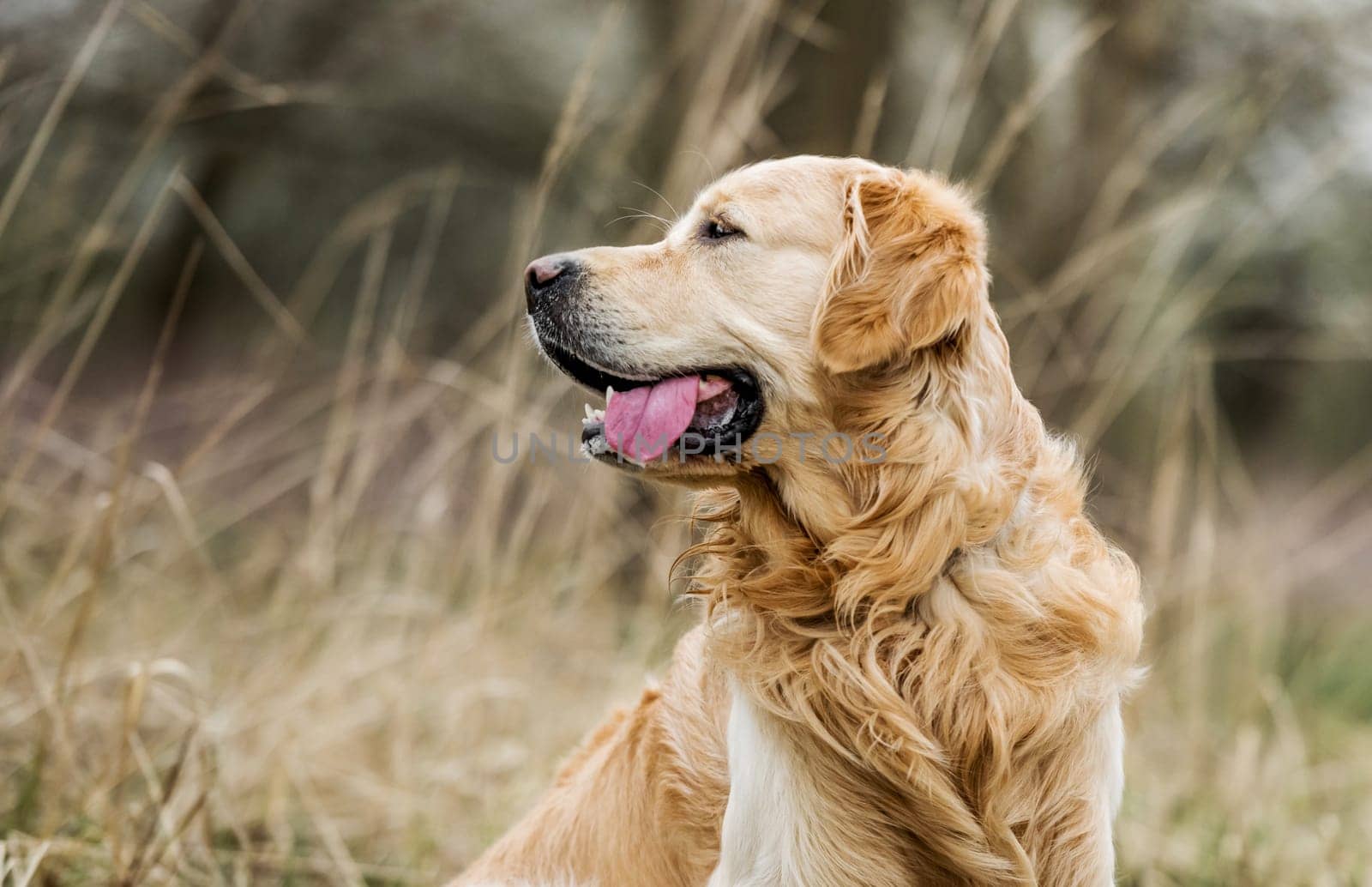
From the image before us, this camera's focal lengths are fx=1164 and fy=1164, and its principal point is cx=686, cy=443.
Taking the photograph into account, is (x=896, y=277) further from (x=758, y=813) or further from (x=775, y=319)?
(x=758, y=813)

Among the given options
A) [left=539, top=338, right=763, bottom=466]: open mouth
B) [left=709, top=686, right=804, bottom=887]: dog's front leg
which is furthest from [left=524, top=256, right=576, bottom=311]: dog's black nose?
[left=709, top=686, right=804, bottom=887]: dog's front leg

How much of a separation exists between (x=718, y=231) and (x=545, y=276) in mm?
396

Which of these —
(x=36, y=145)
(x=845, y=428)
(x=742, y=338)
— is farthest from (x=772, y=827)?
(x=36, y=145)

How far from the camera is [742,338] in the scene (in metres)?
2.38

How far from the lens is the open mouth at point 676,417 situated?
7.50 feet

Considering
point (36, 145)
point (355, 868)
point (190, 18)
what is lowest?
point (355, 868)

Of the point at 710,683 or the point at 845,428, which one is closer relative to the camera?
the point at 845,428

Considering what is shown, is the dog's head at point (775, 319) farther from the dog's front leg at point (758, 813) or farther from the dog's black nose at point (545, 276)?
the dog's front leg at point (758, 813)

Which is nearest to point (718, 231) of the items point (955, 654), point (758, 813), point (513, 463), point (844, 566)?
point (844, 566)

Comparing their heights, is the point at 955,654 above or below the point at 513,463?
above

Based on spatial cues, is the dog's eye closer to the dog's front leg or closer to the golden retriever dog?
the golden retriever dog

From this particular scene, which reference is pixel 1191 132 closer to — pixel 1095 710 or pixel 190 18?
pixel 190 18

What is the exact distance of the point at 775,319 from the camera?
94.7 inches

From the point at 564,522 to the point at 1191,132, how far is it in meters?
5.86
